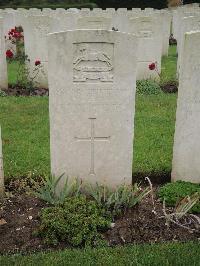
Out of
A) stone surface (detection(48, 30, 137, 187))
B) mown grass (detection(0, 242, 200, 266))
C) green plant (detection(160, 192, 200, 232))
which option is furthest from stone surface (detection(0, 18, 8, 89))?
mown grass (detection(0, 242, 200, 266))

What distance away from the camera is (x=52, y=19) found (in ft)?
33.1

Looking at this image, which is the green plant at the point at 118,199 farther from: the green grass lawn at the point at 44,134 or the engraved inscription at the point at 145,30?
the engraved inscription at the point at 145,30

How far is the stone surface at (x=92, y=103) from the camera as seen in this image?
15.0ft

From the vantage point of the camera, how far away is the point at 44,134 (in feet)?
23.5

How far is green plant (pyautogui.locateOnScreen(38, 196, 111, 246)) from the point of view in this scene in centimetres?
428

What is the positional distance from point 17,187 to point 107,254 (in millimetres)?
1713

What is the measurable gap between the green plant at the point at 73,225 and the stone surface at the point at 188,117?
130 centimetres

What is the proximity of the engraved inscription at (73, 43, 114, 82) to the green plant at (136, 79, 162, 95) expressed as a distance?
16.6 ft

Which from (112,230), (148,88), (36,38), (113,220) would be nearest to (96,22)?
(36,38)

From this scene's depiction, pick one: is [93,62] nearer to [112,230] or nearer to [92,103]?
[92,103]

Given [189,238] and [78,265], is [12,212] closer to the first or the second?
[78,265]

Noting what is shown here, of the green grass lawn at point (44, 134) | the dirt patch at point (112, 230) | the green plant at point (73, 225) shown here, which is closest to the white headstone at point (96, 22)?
the green grass lawn at point (44, 134)

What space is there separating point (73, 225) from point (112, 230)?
1.38 ft

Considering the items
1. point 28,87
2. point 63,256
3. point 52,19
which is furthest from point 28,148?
point 52,19
